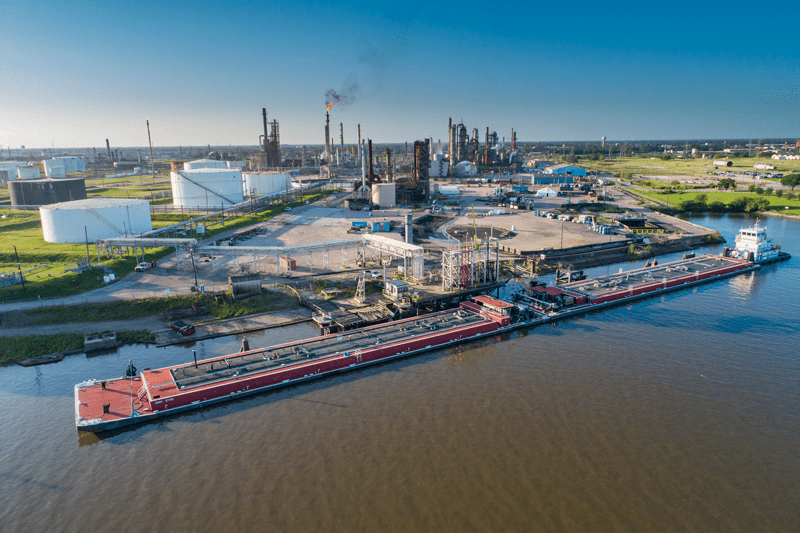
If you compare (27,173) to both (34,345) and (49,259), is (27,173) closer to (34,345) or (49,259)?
(49,259)

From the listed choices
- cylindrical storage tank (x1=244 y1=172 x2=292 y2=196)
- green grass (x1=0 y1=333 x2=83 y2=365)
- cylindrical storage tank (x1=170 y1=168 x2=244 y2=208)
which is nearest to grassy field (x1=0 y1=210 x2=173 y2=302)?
green grass (x1=0 y1=333 x2=83 y2=365)

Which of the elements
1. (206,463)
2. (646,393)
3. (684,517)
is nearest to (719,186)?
(646,393)

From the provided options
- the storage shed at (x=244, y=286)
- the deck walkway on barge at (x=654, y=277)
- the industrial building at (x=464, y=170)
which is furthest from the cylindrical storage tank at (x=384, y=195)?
the industrial building at (x=464, y=170)

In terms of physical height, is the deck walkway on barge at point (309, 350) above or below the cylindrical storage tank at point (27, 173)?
below

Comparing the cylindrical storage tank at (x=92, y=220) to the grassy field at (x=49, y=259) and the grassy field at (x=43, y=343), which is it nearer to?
the grassy field at (x=49, y=259)

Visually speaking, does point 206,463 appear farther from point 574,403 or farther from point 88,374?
point 574,403

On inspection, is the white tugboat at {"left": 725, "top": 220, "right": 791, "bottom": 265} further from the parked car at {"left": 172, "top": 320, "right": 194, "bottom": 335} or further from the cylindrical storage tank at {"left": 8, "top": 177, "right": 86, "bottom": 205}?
the cylindrical storage tank at {"left": 8, "top": 177, "right": 86, "bottom": 205}
